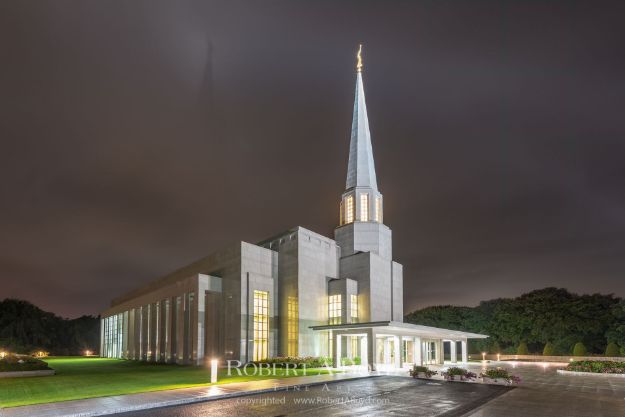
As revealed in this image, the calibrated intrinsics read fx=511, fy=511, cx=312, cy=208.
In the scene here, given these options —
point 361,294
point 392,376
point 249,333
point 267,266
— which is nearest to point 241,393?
point 392,376

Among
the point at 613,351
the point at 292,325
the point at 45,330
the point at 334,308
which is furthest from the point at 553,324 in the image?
the point at 45,330

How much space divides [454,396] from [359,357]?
861 inches

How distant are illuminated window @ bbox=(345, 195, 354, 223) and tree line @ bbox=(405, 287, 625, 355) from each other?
107 ft

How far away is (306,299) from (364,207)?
515 inches

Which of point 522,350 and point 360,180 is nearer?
point 360,180

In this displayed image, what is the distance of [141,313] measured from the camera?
64562 millimetres

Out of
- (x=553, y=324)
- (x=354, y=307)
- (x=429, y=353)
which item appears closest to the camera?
(x=354, y=307)

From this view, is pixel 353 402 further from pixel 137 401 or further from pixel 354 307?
pixel 354 307

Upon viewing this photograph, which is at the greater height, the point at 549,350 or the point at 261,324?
the point at 261,324

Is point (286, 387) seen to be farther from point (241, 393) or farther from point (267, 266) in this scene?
point (267, 266)

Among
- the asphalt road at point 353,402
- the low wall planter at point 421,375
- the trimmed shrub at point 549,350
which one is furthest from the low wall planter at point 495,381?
the trimmed shrub at point 549,350

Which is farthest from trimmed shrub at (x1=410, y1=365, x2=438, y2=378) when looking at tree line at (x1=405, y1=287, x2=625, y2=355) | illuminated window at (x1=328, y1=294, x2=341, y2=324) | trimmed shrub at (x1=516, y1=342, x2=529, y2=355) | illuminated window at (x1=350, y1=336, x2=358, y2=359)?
trimmed shrub at (x1=516, y1=342, x2=529, y2=355)

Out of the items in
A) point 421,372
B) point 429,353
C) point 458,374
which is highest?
point 458,374

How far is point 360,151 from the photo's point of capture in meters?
57.5
